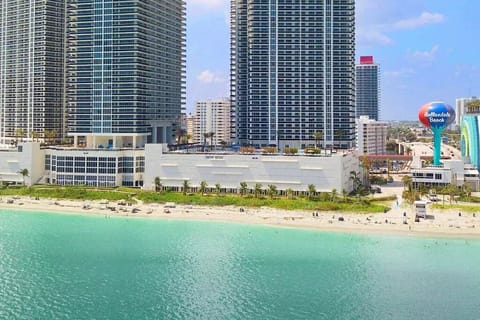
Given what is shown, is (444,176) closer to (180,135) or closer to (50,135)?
(180,135)

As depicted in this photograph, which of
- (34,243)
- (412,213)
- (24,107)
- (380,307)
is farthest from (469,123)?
(24,107)

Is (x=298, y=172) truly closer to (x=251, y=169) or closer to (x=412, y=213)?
(x=251, y=169)

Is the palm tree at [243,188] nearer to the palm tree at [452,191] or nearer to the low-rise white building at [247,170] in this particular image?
the low-rise white building at [247,170]

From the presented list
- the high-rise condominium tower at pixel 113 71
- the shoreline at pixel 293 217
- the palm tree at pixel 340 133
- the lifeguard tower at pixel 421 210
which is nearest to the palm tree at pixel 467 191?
the shoreline at pixel 293 217

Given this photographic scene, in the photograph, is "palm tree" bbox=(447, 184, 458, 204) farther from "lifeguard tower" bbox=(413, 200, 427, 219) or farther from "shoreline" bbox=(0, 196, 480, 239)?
"lifeguard tower" bbox=(413, 200, 427, 219)

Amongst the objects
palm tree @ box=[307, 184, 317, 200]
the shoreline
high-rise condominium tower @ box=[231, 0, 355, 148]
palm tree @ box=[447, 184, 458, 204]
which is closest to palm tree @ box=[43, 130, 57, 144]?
the shoreline
